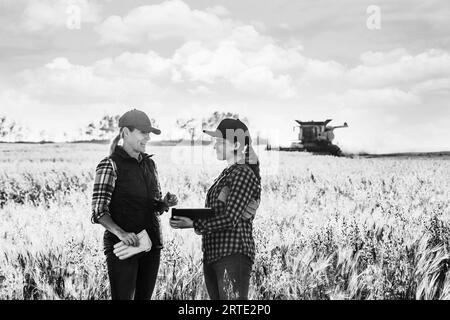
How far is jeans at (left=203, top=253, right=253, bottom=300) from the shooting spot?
11.0ft

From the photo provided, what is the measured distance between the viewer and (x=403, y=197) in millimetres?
8117

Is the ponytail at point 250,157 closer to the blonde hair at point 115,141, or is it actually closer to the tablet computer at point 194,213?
the tablet computer at point 194,213

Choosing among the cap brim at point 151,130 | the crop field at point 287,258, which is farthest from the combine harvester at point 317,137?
the cap brim at point 151,130

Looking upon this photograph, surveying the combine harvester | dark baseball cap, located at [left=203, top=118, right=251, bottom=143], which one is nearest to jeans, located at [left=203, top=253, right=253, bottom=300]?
dark baseball cap, located at [left=203, top=118, right=251, bottom=143]

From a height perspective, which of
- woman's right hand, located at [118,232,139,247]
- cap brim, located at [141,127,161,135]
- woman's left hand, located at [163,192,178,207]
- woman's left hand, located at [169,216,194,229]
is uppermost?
cap brim, located at [141,127,161,135]

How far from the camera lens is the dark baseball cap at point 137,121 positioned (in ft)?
12.2

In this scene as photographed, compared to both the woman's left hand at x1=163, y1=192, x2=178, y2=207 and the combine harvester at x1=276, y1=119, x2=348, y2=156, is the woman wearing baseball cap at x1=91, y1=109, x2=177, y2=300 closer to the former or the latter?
the woman's left hand at x1=163, y1=192, x2=178, y2=207

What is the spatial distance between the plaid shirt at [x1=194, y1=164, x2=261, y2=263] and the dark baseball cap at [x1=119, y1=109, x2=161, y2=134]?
670 millimetres

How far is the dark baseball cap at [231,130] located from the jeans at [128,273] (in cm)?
100

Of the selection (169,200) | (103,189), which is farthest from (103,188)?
(169,200)

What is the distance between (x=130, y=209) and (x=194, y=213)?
521 mm

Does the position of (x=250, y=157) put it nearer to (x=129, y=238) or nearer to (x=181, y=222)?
(x=181, y=222)

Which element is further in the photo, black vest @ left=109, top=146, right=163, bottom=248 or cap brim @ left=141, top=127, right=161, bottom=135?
cap brim @ left=141, top=127, right=161, bottom=135
